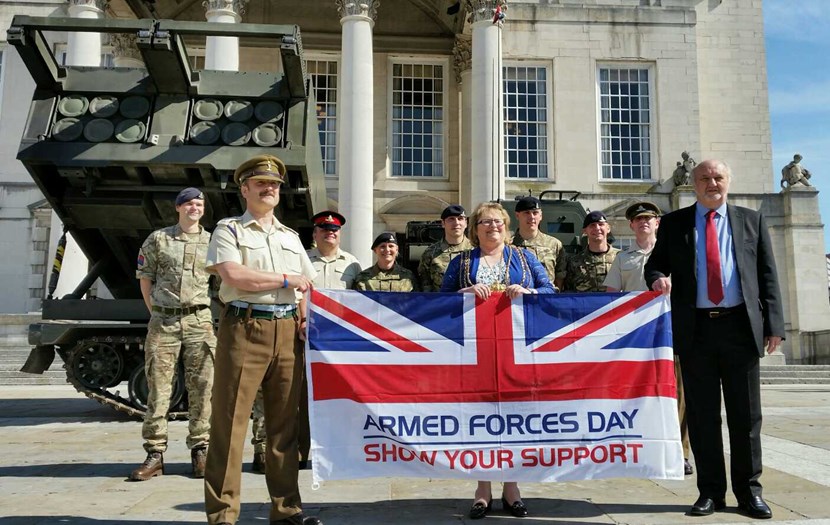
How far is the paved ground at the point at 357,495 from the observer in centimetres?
417

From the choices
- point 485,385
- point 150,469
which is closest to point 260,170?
point 485,385

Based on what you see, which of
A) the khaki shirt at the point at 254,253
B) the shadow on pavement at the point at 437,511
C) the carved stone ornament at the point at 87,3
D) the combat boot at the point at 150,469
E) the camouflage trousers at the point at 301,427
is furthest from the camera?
the carved stone ornament at the point at 87,3

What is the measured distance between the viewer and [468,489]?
Result: 507 centimetres

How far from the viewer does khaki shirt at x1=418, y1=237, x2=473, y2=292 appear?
5.80m

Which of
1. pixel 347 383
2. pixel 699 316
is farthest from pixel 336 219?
pixel 699 316

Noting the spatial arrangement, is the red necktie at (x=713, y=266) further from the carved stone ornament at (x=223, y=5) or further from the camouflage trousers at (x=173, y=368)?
the carved stone ornament at (x=223, y=5)

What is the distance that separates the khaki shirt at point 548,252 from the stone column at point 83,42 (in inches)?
682

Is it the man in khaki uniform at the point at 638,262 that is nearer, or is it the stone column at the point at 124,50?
the man in khaki uniform at the point at 638,262

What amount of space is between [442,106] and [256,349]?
21.5m

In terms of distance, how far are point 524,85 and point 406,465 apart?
21.5 meters

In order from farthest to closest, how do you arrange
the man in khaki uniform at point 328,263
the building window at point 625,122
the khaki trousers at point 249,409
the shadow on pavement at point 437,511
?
1. the building window at point 625,122
2. the man in khaki uniform at point 328,263
3. the shadow on pavement at point 437,511
4. the khaki trousers at point 249,409

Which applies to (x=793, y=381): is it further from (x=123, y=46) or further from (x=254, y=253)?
(x=123, y=46)

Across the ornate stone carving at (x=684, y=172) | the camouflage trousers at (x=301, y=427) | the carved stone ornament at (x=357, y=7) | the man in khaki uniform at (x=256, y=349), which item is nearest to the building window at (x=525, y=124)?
the ornate stone carving at (x=684, y=172)

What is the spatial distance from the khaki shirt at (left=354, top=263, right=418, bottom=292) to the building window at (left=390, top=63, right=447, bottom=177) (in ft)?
60.3
